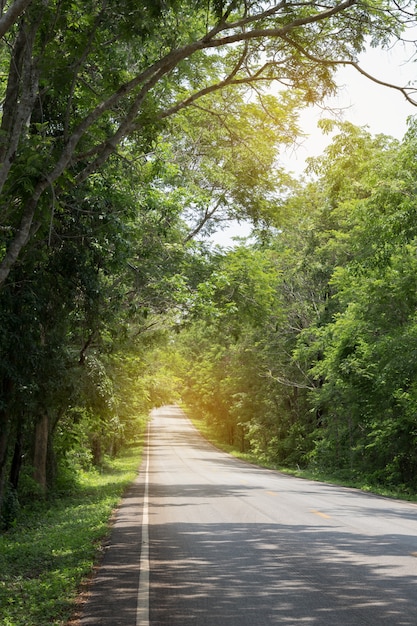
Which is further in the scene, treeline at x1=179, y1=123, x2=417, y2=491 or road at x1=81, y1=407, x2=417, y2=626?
treeline at x1=179, y1=123, x2=417, y2=491

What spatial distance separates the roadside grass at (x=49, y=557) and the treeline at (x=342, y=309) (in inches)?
273

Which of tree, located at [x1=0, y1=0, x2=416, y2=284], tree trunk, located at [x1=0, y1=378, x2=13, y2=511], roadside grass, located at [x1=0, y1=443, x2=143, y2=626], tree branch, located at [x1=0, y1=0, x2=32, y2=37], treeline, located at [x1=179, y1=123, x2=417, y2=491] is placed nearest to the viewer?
tree branch, located at [x1=0, y1=0, x2=32, y2=37]

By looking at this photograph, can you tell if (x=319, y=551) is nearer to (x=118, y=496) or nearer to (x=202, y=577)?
(x=202, y=577)

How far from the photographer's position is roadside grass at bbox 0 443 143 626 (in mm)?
7160

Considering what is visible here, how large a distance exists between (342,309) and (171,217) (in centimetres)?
1930

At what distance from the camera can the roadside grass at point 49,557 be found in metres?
7.16

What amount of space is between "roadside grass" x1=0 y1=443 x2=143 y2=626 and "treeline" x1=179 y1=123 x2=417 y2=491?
6.94 meters

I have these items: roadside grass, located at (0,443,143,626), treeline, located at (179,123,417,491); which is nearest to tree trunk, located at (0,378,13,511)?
roadside grass, located at (0,443,143,626)

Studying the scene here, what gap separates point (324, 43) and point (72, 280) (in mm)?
5651

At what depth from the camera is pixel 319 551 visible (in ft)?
31.7

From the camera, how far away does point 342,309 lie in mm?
35781

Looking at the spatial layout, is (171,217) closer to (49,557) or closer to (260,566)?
(49,557)

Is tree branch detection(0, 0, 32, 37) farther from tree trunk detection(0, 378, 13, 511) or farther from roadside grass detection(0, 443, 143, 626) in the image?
tree trunk detection(0, 378, 13, 511)

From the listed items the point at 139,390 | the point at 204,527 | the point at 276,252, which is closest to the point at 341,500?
the point at 204,527
